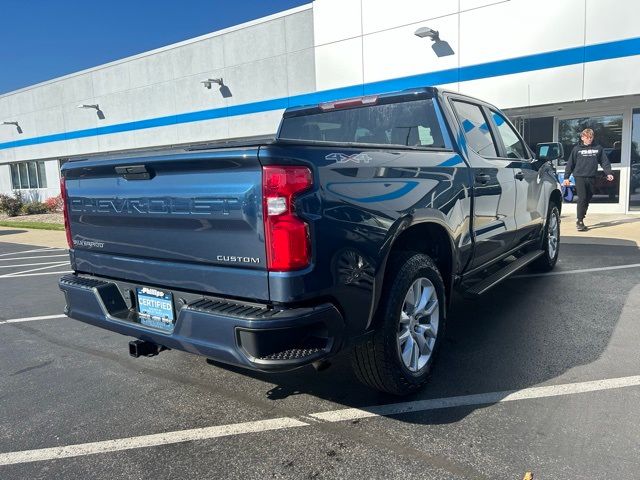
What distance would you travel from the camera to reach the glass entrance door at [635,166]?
11828 mm

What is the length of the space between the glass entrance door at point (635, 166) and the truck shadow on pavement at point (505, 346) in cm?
733

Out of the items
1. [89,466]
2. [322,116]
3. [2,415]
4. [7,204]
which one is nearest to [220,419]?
[89,466]

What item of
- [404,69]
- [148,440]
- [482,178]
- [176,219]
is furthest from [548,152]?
[404,69]

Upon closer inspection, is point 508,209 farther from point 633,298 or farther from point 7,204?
point 7,204

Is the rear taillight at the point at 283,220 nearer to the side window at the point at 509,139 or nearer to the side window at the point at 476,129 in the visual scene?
the side window at the point at 476,129

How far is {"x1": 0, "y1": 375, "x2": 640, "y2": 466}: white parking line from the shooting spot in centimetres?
275

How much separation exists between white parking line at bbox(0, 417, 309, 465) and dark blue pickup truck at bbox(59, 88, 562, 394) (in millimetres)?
503

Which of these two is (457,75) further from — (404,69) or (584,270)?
(584,270)

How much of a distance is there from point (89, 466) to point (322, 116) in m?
3.18

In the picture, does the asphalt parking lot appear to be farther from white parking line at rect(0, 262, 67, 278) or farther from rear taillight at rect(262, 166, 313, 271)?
white parking line at rect(0, 262, 67, 278)

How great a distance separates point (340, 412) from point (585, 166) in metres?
8.73

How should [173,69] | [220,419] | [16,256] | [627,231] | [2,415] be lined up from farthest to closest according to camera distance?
[173,69] < [16,256] < [627,231] < [2,415] < [220,419]

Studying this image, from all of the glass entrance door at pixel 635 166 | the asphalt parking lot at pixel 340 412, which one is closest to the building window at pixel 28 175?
the asphalt parking lot at pixel 340 412

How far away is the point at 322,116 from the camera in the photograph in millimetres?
4461
